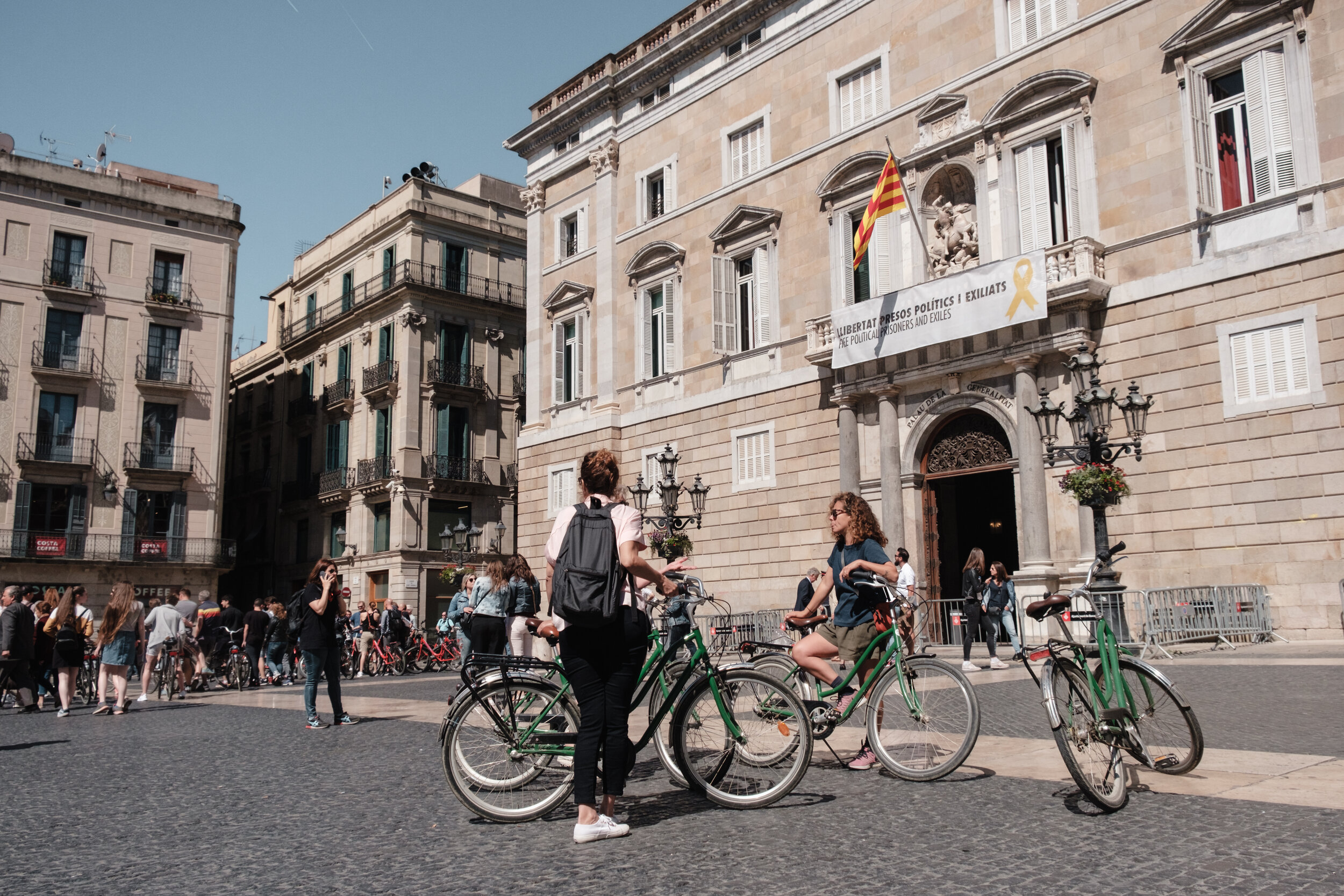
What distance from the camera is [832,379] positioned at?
23.2 metres

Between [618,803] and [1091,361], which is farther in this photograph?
[1091,361]

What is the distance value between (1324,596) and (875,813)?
13.4 metres

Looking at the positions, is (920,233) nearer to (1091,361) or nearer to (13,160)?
(1091,361)

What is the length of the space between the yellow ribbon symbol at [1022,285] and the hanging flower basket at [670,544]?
7.52 m

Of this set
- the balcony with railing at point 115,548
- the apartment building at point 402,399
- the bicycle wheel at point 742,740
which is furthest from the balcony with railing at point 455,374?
the bicycle wheel at point 742,740

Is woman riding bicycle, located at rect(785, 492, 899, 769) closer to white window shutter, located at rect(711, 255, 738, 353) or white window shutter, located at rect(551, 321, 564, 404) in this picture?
white window shutter, located at rect(711, 255, 738, 353)

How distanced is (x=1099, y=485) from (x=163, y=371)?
1341 inches

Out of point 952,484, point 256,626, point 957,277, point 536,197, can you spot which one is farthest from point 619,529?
point 536,197

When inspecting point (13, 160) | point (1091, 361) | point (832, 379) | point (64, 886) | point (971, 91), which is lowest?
point (64, 886)

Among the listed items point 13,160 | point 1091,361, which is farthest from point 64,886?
point 13,160

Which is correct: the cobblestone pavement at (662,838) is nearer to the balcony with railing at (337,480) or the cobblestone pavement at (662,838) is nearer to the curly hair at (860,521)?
the curly hair at (860,521)

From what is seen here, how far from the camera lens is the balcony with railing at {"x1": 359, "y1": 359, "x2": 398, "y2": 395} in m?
39.2

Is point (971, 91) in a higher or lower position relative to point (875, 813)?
higher

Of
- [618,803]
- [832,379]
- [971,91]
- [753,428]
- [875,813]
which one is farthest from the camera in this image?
[753,428]
